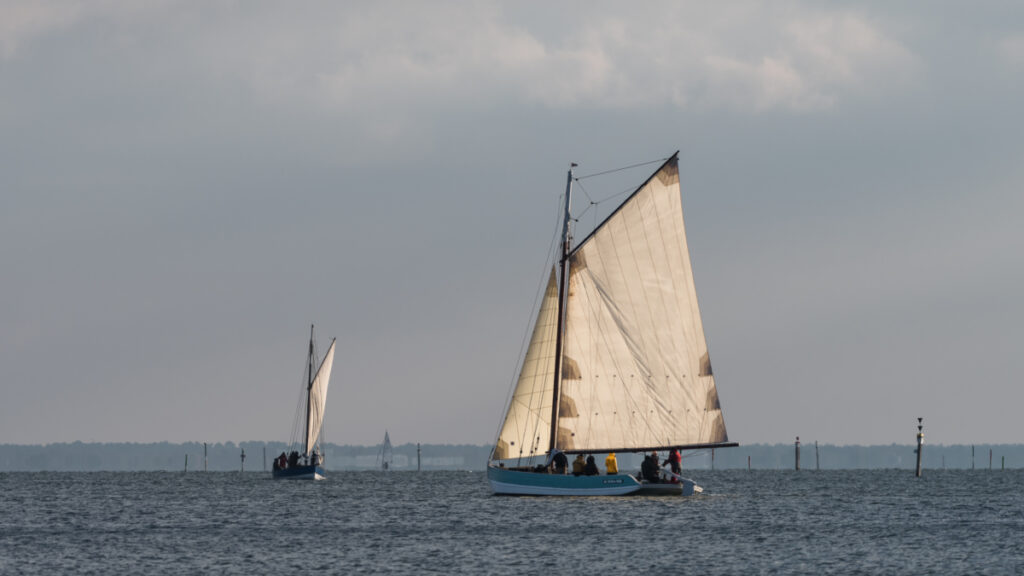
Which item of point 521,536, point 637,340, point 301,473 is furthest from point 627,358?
point 301,473

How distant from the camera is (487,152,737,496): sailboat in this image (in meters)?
78.6

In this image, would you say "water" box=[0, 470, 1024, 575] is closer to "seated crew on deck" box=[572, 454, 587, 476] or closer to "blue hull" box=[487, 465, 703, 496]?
"blue hull" box=[487, 465, 703, 496]

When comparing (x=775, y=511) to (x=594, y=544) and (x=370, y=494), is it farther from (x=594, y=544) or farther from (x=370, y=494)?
(x=370, y=494)

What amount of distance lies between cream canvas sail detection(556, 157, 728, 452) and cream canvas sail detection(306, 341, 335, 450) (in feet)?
286

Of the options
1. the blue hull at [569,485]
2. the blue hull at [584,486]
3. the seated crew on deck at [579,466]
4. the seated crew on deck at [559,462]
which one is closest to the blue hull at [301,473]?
the blue hull at [584,486]

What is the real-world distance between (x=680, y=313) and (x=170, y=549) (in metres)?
30.8

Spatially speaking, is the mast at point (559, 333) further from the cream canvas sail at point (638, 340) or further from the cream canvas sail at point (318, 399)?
the cream canvas sail at point (318, 399)

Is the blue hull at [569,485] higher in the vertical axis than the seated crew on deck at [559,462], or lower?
lower

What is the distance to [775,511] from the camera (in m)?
89.4

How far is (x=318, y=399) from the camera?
166 metres

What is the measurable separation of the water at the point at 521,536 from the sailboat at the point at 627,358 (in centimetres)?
387

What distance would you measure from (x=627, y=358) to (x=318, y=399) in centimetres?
9160

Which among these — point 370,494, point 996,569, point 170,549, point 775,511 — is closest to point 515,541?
point 170,549

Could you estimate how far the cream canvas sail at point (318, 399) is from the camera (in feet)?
541
